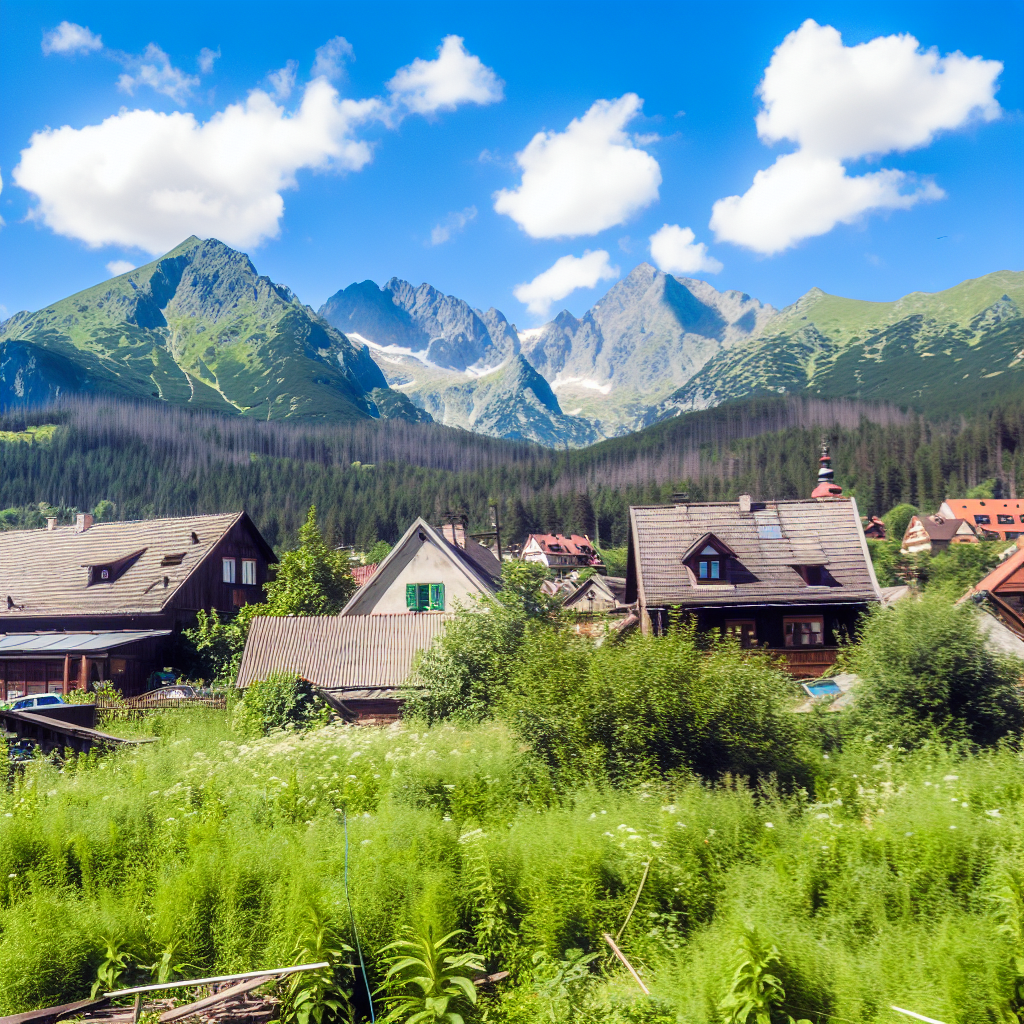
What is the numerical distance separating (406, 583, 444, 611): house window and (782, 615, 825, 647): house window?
14089 mm

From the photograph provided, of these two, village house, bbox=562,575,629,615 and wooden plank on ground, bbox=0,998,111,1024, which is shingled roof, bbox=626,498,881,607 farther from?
village house, bbox=562,575,629,615

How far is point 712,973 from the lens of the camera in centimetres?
776

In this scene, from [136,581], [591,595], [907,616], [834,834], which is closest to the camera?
[834,834]

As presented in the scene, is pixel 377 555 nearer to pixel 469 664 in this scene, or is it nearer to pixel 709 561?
pixel 709 561

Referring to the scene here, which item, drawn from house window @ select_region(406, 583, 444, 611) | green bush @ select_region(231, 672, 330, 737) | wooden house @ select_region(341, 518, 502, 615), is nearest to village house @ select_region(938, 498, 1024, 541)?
wooden house @ select_region(341, 518, 502, 615)

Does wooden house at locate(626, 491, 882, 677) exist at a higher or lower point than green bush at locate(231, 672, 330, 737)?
higher

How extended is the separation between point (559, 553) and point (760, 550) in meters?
105

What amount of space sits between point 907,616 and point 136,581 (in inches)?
1370

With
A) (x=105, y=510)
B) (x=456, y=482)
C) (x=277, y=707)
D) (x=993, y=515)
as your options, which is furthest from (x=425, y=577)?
(x=105, y=510)

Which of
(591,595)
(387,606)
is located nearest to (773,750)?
(387,606)

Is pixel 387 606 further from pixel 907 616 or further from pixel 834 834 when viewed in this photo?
pixel 834 834

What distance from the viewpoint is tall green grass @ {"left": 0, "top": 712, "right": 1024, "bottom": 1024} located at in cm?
791

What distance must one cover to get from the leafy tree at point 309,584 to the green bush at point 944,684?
2944 cm

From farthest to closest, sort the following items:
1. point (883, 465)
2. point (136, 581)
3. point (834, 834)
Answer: point (883, 465)
point (136, 581)
point (834, 834)
